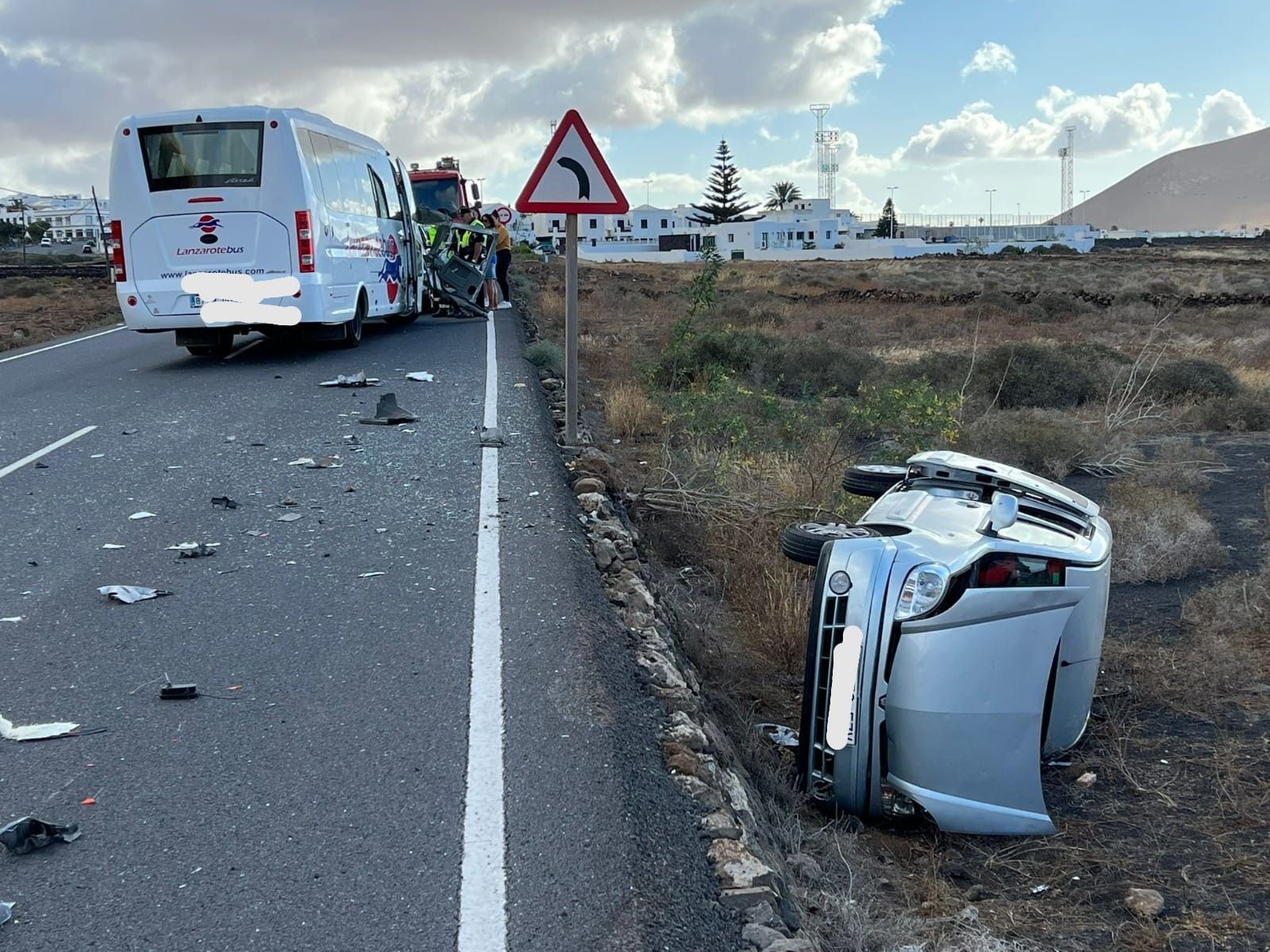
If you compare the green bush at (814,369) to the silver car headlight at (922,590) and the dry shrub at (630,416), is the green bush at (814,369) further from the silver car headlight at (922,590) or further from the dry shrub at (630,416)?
the silver car headlight at (922,590)

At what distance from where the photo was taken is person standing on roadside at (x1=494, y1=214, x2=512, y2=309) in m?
21.9

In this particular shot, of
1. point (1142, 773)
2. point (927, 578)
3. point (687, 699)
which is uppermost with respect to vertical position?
point (927, 578)

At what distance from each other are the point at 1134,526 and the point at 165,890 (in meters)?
7.53

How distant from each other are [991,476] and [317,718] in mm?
3032

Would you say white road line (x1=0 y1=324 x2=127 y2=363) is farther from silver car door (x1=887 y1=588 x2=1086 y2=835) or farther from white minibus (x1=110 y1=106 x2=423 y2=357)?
silver car door (x1=887 y1=588 x2=1086 y2=835)

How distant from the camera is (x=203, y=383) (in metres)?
12.7

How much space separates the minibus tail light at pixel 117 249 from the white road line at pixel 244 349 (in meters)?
1.95

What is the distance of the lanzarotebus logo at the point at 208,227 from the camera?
42.0 feet

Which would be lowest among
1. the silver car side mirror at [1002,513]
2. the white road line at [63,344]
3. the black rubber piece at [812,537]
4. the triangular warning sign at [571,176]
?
the white road line at [63,344]

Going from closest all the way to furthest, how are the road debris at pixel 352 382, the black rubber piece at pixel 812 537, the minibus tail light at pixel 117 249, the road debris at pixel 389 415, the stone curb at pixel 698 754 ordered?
the stone curb at pixel 698 754
the black rubber piece at pixel 812 537
the road debris at pixel 389 415
the road debris at pixel 352 382
the minibus tail light at pixel 117 249

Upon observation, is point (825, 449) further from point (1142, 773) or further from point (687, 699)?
point (687, 699)

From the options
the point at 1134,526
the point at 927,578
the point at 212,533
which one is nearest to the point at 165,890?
the point at 927,578

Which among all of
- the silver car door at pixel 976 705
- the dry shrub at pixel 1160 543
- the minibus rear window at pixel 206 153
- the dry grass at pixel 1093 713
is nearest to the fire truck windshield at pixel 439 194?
the dry grass at pixel 1093 713

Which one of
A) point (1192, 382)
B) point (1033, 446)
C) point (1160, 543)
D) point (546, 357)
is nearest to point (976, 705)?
point (1160, 543)
